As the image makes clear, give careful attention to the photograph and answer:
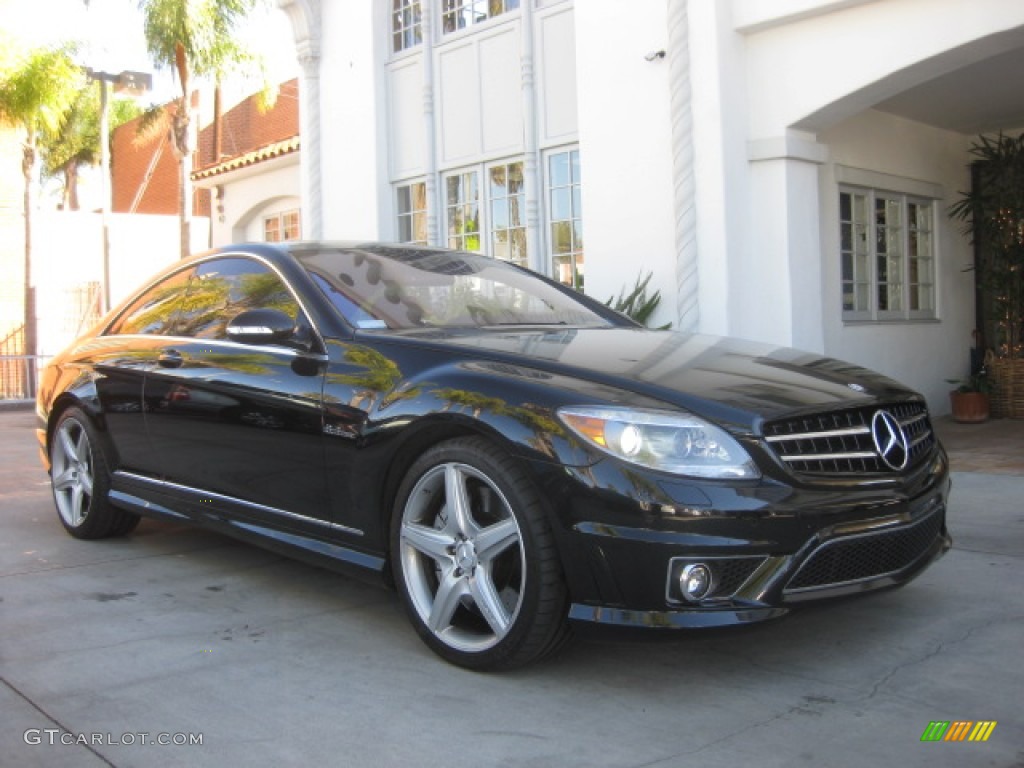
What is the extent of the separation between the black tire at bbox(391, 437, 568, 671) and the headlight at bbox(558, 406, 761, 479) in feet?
0.93

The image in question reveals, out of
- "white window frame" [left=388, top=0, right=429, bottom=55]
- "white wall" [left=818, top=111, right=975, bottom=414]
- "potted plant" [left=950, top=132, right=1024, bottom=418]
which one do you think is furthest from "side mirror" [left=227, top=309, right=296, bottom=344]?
"white window frame" [left=388, top=0, right=429, bottom=55]

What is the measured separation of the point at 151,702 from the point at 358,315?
164 cm

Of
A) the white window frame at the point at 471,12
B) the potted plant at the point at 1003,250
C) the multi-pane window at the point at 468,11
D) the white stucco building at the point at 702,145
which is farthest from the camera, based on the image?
the multi-pane window at the point at 468,11

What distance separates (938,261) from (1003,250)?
609 millimetres

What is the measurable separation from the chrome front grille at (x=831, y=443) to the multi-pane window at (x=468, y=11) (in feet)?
28.0

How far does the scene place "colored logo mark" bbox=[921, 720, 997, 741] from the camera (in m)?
3.04

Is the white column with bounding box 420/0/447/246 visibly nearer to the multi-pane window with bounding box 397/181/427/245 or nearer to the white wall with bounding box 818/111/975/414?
the multi-pane window with bounding box 397/181/427/245

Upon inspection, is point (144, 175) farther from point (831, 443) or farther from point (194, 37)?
point (831, 443)

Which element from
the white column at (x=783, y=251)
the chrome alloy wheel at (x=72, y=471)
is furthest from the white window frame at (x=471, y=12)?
the chrome alloy wheel at (x=72, y=471)

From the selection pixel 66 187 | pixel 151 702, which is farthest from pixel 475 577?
pixel 66 187

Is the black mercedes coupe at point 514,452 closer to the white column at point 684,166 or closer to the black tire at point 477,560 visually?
the black tire at point 477,560

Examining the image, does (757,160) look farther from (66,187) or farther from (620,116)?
(66,187)

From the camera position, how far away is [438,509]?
3773 mm

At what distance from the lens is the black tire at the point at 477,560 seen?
11.0 ft
